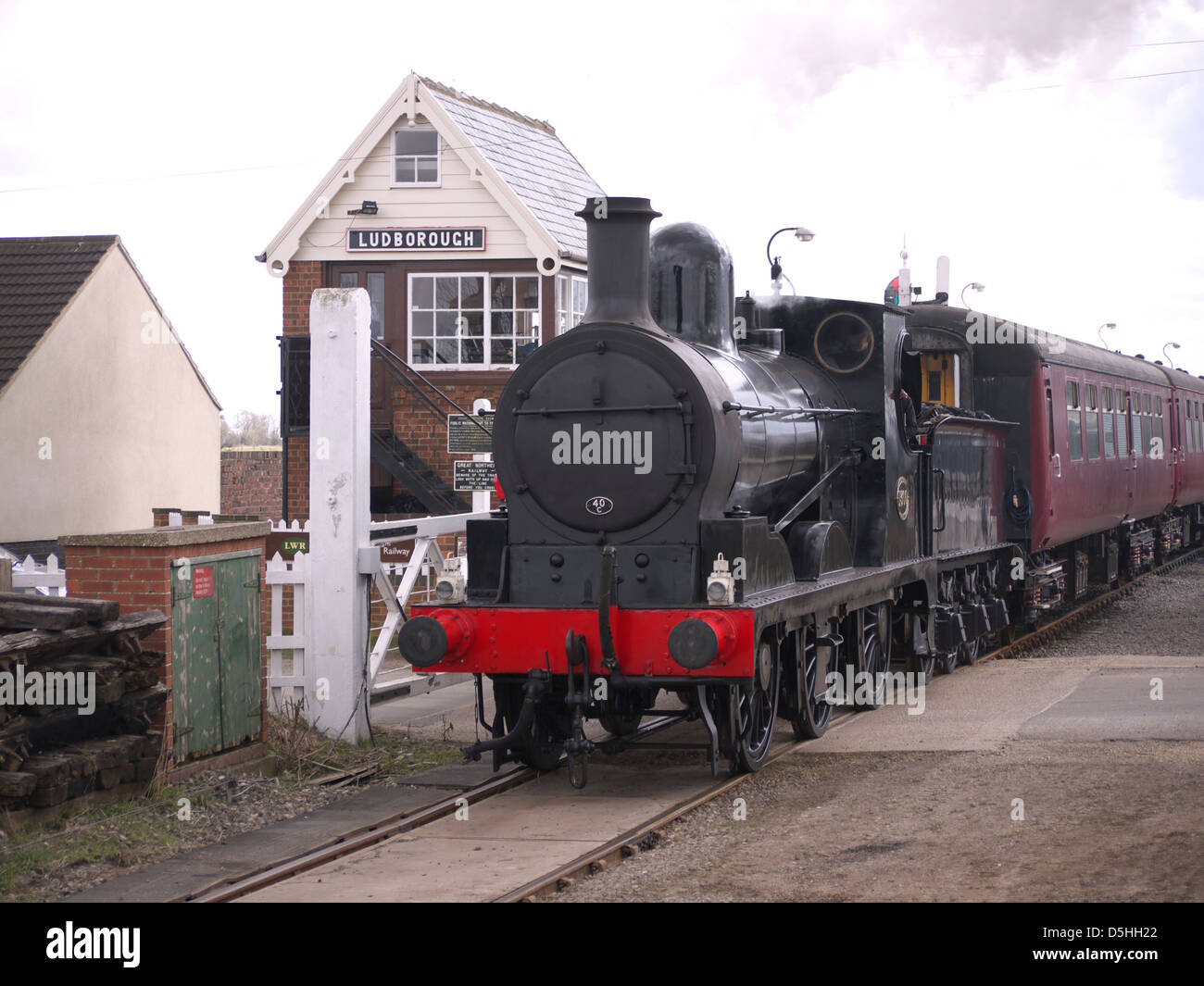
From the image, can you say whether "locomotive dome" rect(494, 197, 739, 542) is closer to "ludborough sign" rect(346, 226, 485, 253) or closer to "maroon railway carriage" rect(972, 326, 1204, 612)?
"maroon railway carriage" rect(972, 326, 1204, 612)

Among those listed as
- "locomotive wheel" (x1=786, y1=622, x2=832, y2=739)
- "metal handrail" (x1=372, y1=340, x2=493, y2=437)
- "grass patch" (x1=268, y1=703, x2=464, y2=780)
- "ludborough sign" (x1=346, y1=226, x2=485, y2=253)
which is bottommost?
"grass patch" (x1=268, y1=703, x2=464, y2=780)

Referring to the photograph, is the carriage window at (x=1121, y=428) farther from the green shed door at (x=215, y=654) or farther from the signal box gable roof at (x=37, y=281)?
the signal box gable roof at (x=37, y=281)

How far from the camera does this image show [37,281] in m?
24.1

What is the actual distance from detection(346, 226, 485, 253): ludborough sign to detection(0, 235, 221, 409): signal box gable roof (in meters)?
5.51

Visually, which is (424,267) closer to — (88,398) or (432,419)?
(432,419)

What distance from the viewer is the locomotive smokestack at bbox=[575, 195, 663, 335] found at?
26.8 feet

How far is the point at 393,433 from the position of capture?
2128 cm

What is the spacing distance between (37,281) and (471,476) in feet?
30.2

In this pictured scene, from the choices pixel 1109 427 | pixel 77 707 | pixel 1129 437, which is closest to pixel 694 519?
pixel 77 707

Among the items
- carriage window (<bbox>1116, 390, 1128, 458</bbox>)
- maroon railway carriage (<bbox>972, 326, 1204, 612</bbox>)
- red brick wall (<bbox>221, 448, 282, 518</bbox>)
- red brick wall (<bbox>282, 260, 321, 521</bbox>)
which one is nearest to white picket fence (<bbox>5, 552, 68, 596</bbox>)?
maroon railway carriage (<bbox>972, 326, 1204, 612</bbox>)

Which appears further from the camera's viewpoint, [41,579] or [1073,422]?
[1073,422]

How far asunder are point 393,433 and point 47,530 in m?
6.03

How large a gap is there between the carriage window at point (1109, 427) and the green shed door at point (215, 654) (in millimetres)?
12853

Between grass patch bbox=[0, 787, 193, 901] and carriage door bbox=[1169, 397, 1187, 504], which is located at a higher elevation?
carriage door bbox=[1169, 397, 1187, 504]
